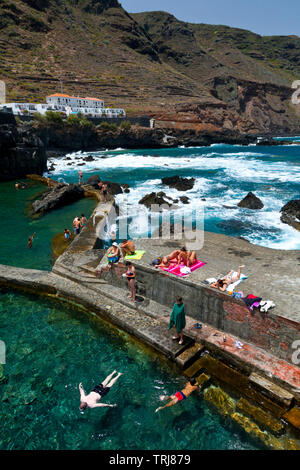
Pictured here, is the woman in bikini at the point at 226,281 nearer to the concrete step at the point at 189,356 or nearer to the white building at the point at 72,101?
the concrete step at the point at 189,356

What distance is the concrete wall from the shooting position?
20.3 feet

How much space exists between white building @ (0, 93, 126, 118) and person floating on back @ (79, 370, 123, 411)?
67.9 meters

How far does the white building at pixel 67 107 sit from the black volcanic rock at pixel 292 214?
6187 cm

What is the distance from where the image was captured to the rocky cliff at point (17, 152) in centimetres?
3362

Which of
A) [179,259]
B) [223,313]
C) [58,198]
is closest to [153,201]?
[58,198]

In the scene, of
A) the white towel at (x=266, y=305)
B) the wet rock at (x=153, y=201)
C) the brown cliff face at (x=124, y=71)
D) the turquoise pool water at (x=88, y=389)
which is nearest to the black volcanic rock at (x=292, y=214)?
Result: the wet rock at (x=153, y=201)

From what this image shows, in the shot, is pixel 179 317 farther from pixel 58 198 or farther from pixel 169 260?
pixel 58 198

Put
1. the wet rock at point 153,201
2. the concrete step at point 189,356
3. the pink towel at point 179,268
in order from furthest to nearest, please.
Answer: the wet rock at point 153,201, the pink towel at point 179,268, the concrete step at point 189,356

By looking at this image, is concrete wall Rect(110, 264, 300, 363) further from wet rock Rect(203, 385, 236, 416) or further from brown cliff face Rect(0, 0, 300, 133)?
brown cliff face Rect(0, 0, 300, 133)

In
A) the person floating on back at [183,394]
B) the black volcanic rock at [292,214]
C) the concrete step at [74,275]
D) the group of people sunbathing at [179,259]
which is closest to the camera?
the person floating on back at [183,394]

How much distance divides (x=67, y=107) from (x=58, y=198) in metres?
64.4

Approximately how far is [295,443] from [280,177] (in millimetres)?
37550

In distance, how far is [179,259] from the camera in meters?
8.79

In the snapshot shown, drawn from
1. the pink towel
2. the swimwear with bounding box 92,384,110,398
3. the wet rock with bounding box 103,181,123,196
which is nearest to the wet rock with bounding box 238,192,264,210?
the wet rock with bounding box 103,181,123,196
